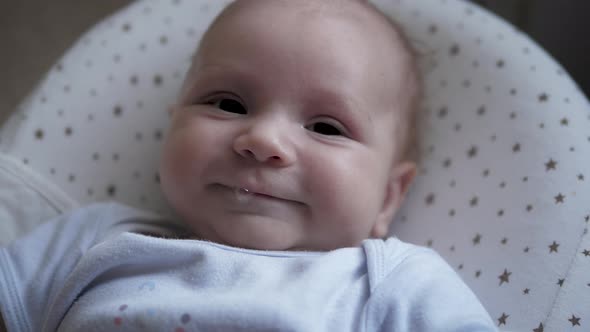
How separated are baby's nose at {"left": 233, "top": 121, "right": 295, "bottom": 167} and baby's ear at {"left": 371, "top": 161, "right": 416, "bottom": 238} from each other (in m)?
0.24

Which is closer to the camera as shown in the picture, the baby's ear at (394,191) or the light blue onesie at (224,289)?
the light blue onesie at (224,289)

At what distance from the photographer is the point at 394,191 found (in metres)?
0.94

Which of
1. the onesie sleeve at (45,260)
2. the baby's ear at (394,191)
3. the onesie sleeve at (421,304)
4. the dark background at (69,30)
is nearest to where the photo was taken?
the onesie sleeve at (421,304)

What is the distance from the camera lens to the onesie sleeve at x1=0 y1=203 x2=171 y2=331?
0.76 meters

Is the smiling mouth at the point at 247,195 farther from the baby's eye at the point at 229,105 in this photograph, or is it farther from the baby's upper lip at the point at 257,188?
the baby's eye at the point at 229,105

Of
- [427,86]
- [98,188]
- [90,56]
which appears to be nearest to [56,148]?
[98,188]

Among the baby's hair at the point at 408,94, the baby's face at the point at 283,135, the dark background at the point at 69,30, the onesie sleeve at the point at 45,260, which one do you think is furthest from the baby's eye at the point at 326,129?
the dark background at the point at 69,30

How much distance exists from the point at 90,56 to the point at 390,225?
63 cm

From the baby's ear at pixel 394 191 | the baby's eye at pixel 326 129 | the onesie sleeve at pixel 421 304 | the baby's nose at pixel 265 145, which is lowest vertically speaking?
the onesie sleeve at pixel 421 304

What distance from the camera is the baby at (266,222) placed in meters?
0.68

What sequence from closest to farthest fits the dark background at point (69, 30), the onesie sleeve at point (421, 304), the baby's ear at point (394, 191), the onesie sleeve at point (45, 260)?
1. the onesie sleeve at point (421, 304)
2. the onesie sleeve at point (45, 260)
3. the baby's ear at point (394, 191)
4. the dark background at point (69, 30)

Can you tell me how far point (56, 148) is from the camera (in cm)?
103

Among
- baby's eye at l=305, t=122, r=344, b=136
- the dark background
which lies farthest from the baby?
the dark background

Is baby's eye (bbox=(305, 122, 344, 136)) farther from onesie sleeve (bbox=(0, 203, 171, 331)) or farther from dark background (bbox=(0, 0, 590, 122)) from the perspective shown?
dark background (bbox=(0, 0, 590, 122))
